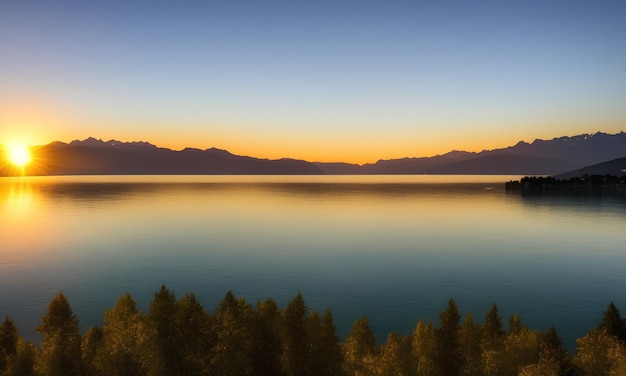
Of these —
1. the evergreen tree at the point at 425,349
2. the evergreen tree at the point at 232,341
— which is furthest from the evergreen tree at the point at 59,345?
the evergreen tree at the point at 425,349

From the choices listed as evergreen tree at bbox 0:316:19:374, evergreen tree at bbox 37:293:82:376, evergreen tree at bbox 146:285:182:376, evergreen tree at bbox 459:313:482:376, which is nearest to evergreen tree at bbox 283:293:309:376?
evergreen tree at bbox 146:285:182:376

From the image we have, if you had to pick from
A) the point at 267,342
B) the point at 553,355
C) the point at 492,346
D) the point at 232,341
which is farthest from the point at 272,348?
the point at 553,355

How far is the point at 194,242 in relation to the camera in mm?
139125

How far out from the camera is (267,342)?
5194 cm

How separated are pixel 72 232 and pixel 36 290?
79.5m

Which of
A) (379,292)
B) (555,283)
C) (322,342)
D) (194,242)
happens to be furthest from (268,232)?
(322,342)

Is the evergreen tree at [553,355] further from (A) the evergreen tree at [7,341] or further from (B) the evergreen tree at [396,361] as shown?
(A) the evergreen tree at [7,341]

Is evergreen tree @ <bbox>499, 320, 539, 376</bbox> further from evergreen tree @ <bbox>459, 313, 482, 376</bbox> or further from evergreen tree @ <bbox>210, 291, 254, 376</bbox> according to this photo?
evergreen tree @ <bbox>210, 291, 254, 376</bbox>

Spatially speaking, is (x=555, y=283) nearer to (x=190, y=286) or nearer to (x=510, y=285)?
(x=510, y=285)

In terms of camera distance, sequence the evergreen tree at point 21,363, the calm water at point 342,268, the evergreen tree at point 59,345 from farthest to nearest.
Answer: the calm water at point 342,268 < the evergreen tree at point 59,345 < the evergreen tree at point 21,363

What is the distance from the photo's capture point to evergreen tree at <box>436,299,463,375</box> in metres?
48.8

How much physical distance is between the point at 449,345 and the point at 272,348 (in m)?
20.2

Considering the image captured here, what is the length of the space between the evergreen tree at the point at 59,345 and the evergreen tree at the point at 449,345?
39.2m

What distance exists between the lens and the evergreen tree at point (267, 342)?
5094 cm
